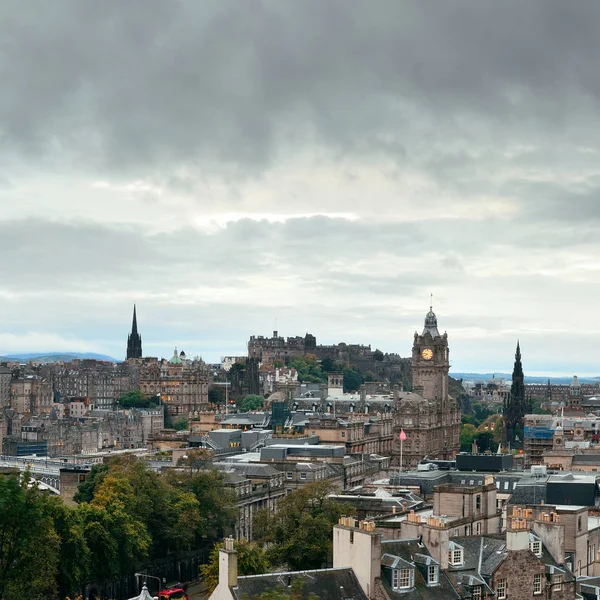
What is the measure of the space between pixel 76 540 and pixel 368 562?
132 ft

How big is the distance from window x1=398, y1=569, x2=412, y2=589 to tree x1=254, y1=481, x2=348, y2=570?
29.7 meters

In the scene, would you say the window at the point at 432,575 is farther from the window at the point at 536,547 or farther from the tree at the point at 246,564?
the tree at the point at 246,564

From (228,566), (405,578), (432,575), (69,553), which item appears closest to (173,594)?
(69,553)

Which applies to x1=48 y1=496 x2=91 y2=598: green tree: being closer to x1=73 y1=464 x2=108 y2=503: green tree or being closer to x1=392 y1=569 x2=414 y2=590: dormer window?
x1=73 y1=464 x2=108 y2=503: green tree

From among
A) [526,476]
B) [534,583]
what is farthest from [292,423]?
[534,583]

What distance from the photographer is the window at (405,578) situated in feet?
188

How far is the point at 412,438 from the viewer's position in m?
197

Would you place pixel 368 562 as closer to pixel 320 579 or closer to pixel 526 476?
pixel 320 579

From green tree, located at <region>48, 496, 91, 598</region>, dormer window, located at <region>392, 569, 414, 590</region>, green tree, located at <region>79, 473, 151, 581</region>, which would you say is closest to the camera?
dormer window, located at <region>392, 569, 414, 590</region>

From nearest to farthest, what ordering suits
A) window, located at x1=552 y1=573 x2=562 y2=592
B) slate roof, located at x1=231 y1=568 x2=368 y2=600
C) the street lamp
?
slate roof, located at x1=231 y1=568 x2=368 y2=600
window, located at x1=552 y1=573 x2=562 y2=592
the street lamp

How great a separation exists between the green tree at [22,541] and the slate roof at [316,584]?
21364 mm

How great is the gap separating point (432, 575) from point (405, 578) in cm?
212

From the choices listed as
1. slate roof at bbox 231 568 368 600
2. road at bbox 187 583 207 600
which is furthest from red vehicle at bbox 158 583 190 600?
slate roof at bbox 231 568 368 600

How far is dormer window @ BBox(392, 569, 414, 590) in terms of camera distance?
57031 millimetres
